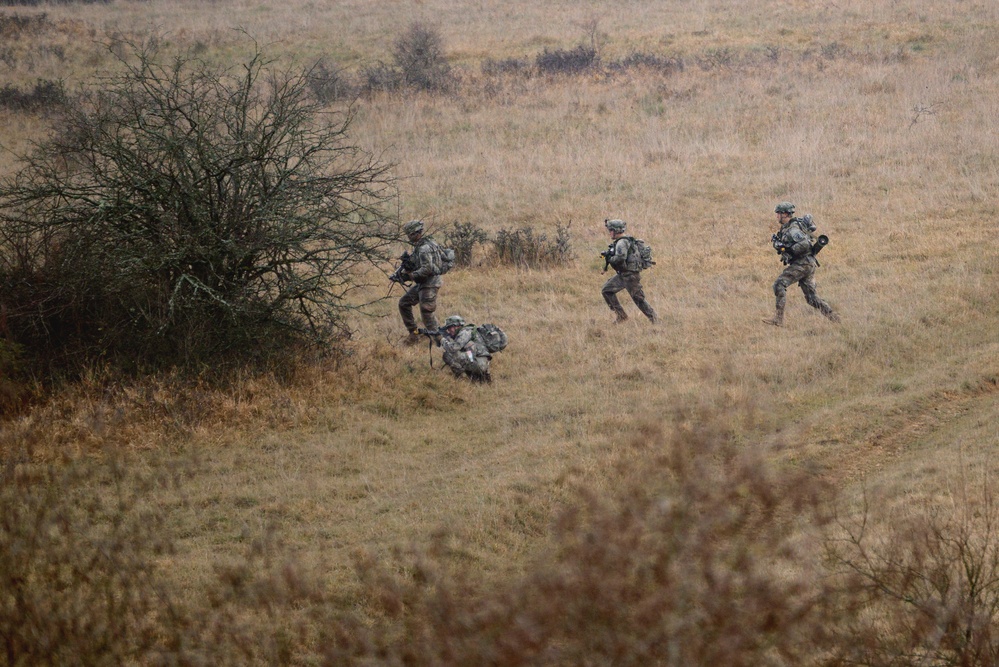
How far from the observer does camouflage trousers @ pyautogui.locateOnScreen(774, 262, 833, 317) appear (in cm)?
1344

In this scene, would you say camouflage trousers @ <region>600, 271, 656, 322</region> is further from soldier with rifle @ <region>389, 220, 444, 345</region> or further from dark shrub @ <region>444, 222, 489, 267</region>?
dark shrub @ <region>444, 222, 489, 267</region>

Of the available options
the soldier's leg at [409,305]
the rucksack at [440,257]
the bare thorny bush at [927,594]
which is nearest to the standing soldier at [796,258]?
the rucksack at [440,257]

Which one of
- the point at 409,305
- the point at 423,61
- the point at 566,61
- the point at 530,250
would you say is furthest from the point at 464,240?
the point at 566,61

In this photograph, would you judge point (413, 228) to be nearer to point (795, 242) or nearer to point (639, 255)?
point (639, 255)

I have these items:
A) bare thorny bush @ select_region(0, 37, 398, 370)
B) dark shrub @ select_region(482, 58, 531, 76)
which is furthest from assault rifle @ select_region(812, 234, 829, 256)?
dark shrub @ select_region(482, 58, 531, 76)

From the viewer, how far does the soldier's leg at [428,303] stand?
514 inches

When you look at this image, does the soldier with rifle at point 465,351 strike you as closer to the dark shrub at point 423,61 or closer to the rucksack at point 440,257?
the rucksack at point 440,257

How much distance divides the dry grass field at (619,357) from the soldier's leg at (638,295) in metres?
0.18

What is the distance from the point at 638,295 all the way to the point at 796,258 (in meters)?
2.17

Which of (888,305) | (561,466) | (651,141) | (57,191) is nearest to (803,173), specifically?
(651,141)

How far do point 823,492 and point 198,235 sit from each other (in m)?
7.18

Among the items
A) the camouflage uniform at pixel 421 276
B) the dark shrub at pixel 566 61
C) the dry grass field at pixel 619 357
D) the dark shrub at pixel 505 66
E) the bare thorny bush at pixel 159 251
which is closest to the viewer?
the dry grass field at pixel 619 357

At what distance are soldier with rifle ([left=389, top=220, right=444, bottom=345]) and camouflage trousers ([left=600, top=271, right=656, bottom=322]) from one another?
2.46m

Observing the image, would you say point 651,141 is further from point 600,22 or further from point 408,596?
point 408,596
